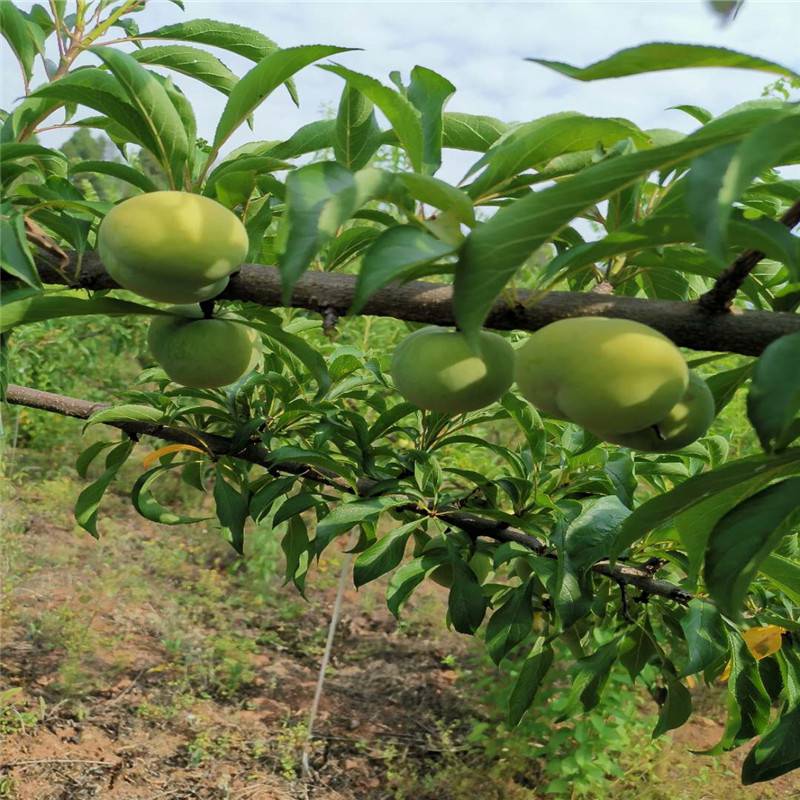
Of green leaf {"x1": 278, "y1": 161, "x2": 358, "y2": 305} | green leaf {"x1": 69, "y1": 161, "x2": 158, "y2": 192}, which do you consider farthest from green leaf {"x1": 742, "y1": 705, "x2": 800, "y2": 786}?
green leaf {"x1": 69, "y1": 161, "x2": 158, "y2": 192}

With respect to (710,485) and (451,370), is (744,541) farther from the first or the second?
(451,370)

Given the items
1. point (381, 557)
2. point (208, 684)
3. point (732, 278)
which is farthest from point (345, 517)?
point (208, 684)

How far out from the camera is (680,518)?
718 millimetres

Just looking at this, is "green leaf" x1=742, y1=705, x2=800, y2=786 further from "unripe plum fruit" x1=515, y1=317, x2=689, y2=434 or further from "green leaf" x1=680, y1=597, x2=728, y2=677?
"unripe plum fruit" x1=515, y1=317, x2=689, y2=434

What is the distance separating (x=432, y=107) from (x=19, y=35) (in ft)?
1.50

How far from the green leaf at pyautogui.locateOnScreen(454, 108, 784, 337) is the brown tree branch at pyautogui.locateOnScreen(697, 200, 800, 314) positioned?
83 mm

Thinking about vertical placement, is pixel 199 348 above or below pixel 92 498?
above

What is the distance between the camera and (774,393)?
433mm

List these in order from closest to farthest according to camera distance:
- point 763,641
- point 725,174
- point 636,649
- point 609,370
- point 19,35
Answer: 1. point 725,174
2. point 609,370
3. point 19,35
4. point 763,641
5. point 636,649

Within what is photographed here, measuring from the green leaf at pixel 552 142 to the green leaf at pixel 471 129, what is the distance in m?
0.09

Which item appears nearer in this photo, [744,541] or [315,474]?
[744,541]

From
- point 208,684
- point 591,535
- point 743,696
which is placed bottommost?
point 208,684

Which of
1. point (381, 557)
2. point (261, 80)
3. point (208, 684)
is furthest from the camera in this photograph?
point (208, 684)

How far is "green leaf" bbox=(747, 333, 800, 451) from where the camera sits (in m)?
0.43
